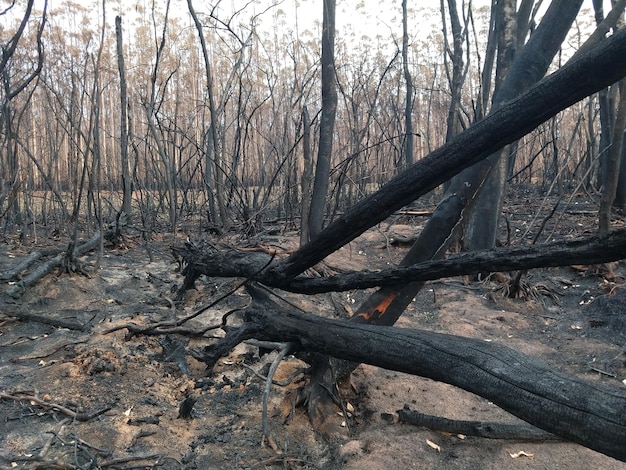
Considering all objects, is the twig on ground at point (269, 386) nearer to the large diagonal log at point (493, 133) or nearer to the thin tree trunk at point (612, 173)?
the large diagonal log at point (493, 133)

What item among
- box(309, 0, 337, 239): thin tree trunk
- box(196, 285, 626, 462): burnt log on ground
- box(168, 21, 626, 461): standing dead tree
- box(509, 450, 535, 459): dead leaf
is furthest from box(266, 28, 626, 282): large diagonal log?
box(309, 0, 337, 239): thin tree trunk

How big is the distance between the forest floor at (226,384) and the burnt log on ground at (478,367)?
90 centimetres

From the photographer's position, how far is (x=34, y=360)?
370 cm

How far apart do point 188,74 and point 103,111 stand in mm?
5276

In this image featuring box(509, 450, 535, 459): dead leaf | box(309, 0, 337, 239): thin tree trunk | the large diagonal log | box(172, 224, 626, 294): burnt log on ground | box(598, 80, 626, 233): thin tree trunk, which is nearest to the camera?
the large diagonal log

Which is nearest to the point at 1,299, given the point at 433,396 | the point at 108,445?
the point at 108,445

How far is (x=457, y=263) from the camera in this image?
180 centimetres

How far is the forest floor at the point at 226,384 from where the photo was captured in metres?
2.76

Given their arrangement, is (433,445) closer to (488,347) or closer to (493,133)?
(488,347)

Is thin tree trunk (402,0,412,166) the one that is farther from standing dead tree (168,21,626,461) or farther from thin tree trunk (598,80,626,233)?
standing dead tree (168,21,626,461)

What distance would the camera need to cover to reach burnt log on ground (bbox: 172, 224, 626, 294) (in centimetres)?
143

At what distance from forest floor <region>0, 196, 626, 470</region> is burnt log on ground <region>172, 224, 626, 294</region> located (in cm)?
106

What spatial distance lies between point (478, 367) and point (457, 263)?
0.38 meters

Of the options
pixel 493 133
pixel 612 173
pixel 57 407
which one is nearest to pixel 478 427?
pixel 493 133
